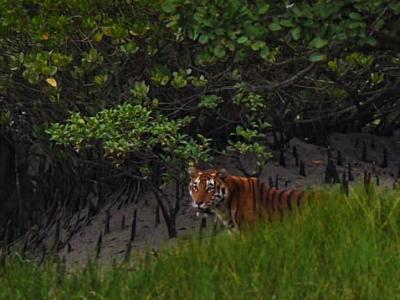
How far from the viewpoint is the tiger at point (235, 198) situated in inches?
315

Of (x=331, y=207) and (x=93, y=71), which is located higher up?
(x=93, y=71)

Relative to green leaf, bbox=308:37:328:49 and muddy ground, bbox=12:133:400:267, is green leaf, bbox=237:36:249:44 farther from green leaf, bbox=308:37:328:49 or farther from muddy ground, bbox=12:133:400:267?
muddy ground, bbox=12:133:400:267

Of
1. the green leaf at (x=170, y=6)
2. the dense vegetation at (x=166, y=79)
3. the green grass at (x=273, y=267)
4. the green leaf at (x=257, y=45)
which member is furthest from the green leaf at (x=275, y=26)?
the green grass at (x=273, y=267)

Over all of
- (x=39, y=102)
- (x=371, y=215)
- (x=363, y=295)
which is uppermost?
(x=39, y=102)

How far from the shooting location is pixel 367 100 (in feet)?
35.2

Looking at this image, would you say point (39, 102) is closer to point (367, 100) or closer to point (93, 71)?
point (93, 71)

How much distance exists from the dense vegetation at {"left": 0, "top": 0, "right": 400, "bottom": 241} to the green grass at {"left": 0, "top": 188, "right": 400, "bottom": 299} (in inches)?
43.5

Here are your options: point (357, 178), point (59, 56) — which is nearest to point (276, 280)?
point (59, 56)

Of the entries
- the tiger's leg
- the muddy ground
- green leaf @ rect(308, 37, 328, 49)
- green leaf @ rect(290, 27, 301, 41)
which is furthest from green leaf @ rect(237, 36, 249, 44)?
the muddy ground

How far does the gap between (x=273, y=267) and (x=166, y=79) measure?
9.79 feet

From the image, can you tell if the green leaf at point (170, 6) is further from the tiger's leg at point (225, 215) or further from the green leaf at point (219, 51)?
the tiger's leg at point (225, 215)

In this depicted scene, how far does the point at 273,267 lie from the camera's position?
6.11 meters

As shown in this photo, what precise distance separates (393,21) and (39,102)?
4217mm

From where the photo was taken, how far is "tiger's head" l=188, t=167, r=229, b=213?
800 centimetres
